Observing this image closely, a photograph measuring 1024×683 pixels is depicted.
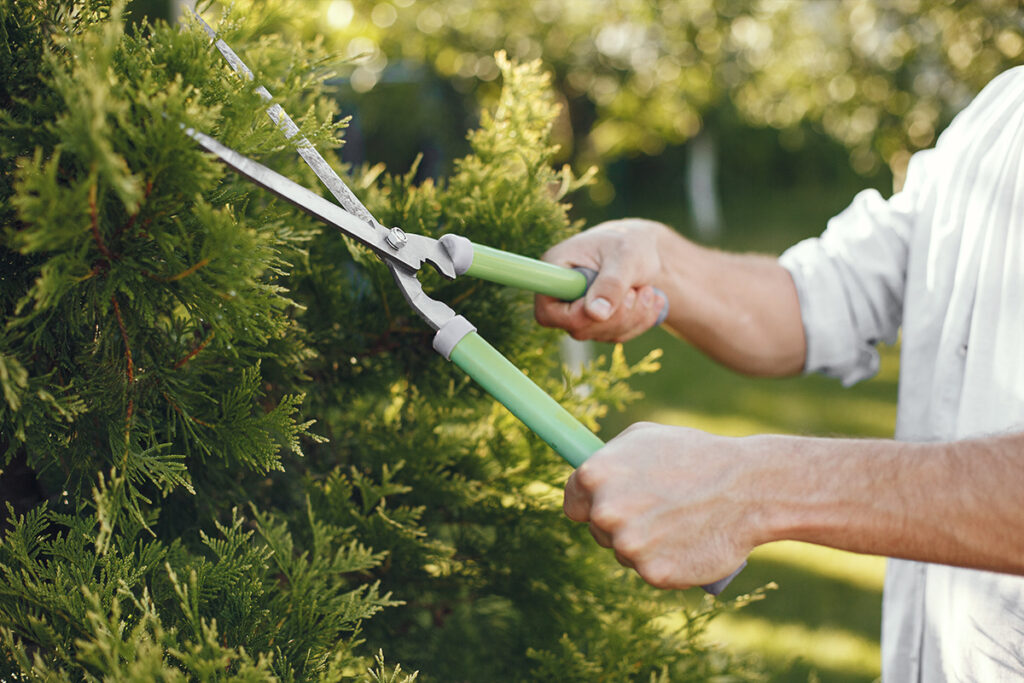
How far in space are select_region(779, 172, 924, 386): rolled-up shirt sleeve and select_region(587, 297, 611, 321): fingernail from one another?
0.52 meters

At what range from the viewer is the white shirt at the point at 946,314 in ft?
3.95

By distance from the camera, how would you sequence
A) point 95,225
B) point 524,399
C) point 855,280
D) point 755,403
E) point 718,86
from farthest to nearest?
point 718,86
point 755,403
point 855,280
point 524,399
point 95,225

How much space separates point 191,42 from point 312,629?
68 centimetres

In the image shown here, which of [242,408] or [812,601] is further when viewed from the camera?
[812,601]

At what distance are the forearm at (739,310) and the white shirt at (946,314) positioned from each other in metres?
0.04

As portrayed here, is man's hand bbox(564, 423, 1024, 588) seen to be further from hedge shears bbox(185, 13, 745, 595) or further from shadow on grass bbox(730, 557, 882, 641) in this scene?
shadow on grass bbox(730, 557, 882, 641)

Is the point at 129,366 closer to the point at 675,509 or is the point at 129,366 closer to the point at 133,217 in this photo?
the point at 133,217

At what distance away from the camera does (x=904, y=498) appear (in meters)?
0.92

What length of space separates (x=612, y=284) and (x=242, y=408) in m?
0.63

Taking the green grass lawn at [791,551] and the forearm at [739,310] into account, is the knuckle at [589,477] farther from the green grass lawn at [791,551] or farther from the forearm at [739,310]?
the green grass lawn at [791,551]

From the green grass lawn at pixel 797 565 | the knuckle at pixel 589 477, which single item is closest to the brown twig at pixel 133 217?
the knuckle at pixel 589 477

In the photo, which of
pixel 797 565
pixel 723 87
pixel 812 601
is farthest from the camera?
pixel 723 87

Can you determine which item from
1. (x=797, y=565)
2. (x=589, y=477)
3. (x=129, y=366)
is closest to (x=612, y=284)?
(x=589, y=477)

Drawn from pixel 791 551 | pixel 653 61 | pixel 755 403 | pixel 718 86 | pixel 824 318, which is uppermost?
pixel 824 318
